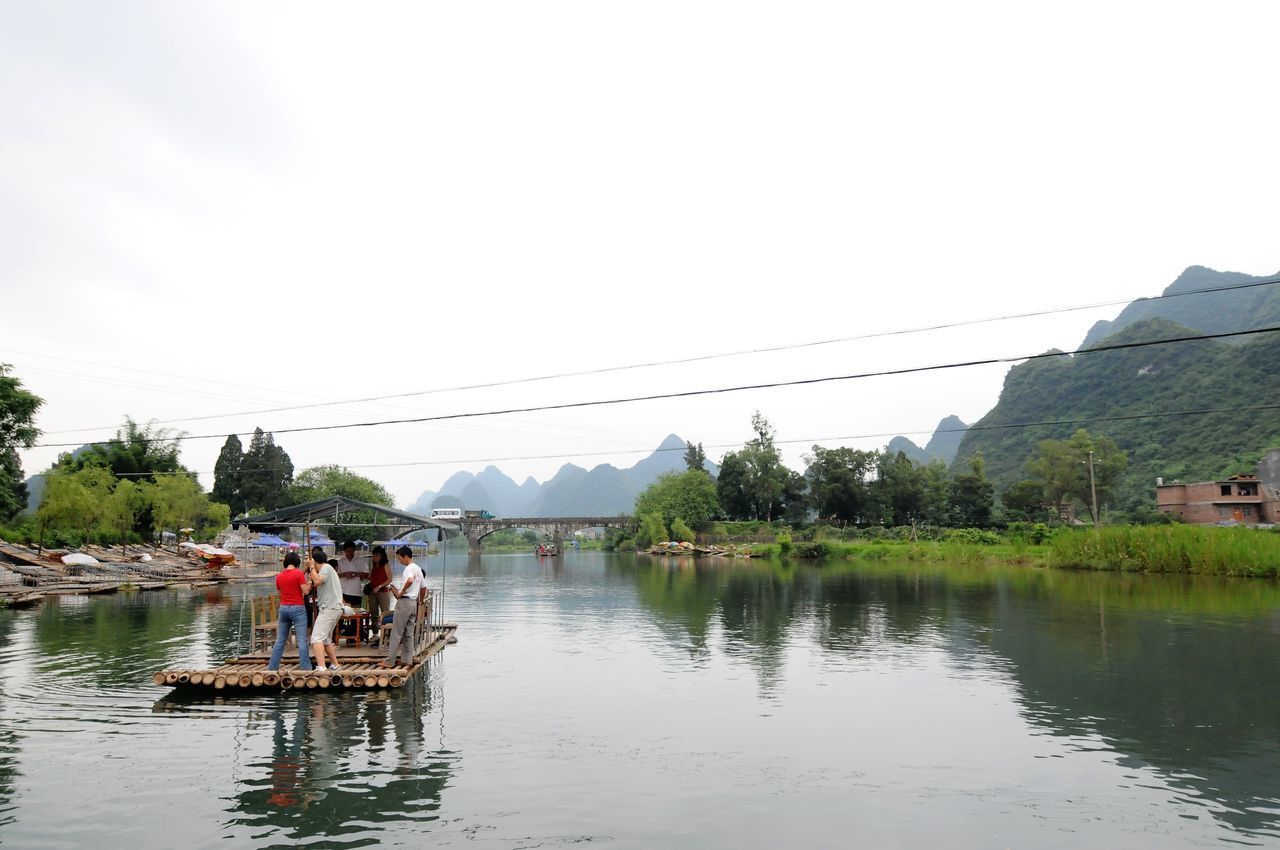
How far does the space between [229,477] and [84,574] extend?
76.3 metres

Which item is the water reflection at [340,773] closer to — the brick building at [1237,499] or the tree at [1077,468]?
the brick building at [1237,499]

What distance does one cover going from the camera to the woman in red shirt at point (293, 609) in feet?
50.9

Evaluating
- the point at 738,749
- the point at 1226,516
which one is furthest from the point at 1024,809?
the point at 1226,516

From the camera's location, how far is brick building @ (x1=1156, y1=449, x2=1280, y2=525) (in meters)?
84.5

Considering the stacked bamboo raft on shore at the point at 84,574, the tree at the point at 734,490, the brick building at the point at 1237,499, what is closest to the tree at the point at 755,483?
the tree at the point at 734,490

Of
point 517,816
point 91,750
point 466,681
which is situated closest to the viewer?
point 517,816

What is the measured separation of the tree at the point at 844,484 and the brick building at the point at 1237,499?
38158 mm

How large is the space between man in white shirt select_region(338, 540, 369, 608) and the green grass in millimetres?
48337

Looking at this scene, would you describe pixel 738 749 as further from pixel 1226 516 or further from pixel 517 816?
pixel 1226 516

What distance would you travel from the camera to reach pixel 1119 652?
21.9 meters

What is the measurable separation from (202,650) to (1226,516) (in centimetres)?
10051

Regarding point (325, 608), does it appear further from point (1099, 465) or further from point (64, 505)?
point (1099, 465)

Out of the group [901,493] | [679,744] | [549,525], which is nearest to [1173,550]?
[679,744]

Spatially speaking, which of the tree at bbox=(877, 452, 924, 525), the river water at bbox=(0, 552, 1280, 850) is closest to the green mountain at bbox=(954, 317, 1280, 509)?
the tree at bbox=(877, 452, 924, 525)
